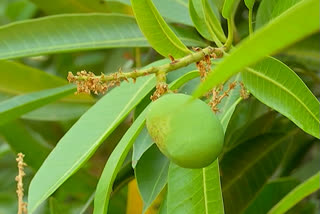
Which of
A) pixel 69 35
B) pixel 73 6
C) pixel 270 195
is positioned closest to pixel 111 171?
pixel 69 35

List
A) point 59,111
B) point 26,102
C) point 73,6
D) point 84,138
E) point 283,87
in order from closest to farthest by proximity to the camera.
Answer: point 283,87 → point 84,138 → point 26,102 → point 59,111 → point 73,6

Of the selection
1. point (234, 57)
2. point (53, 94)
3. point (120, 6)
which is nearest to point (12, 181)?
point (120, 6)

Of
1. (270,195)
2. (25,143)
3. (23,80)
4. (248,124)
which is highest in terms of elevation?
(23,80)

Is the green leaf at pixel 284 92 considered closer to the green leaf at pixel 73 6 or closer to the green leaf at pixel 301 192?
the green leaf at pixel 301 192

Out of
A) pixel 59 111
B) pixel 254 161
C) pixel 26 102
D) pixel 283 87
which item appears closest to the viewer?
pixel 283 87

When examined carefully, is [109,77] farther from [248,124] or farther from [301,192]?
[248,124]

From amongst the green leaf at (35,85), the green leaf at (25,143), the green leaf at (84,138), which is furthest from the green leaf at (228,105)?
the green leaf at (25,143)
